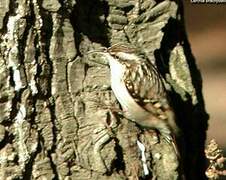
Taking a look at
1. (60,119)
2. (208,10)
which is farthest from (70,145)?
(208,10)

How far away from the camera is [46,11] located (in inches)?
124

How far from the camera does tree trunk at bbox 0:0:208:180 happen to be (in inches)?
123

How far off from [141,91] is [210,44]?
421 centimetres

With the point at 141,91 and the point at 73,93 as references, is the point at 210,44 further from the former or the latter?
the point at 73,93

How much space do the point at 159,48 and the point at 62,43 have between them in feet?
1.45

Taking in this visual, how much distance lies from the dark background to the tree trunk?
3.37 metres

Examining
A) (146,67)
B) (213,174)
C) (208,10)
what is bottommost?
(213,174)

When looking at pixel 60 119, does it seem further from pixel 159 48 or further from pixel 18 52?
pixel 159 48

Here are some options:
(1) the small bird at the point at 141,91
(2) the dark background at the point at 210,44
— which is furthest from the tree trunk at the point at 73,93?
(2) the dark background at the point at 210,44

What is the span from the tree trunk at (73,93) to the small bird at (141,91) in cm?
3

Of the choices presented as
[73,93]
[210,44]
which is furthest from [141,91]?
[210,44]

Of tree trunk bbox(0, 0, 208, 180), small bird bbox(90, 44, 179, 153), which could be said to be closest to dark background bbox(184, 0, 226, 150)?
small bird bbox(90, 44, 179, 153)

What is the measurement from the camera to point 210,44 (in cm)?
770

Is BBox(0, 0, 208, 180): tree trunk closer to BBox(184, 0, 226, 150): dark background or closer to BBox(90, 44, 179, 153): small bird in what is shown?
BBox(90, 44, 179, 153): small bird
